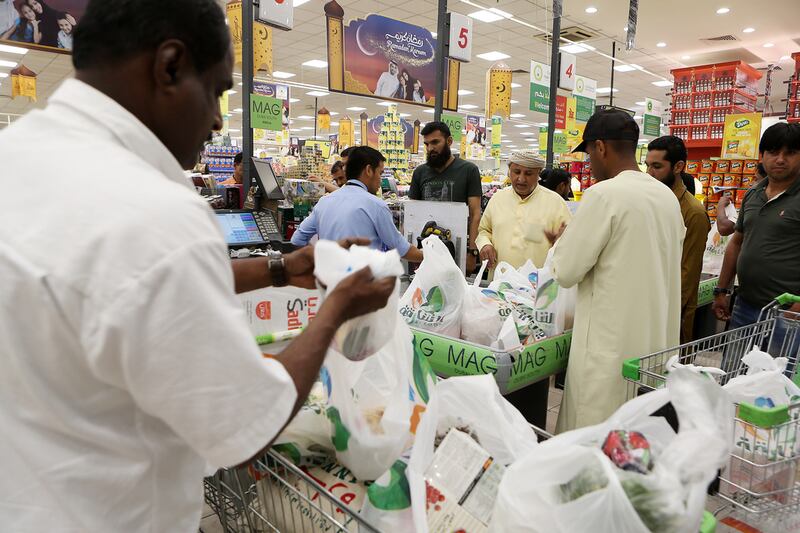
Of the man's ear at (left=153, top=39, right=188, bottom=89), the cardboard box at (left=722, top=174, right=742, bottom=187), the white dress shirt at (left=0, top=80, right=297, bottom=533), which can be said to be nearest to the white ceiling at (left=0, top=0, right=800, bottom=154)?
the cardboard box at (left=722, top=174, right=742, bottom=187)

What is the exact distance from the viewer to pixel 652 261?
224cm

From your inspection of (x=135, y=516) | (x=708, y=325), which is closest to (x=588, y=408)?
(x=135, y=516)

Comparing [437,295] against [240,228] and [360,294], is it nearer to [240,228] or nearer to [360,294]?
[240,228]

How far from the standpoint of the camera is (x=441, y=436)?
1.34 metres

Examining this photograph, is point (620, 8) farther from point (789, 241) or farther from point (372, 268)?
point (372, 268)

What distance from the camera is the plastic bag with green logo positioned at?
46.6 inches

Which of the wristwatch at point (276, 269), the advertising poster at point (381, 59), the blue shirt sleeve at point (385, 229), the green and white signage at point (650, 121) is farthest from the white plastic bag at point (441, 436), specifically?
the green and white signage at point (650, 121)

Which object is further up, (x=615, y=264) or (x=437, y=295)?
(x=615, y=264)

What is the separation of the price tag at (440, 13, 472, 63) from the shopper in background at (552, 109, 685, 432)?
12.1 feet

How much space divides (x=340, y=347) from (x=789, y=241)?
302 cm

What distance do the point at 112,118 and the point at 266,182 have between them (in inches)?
123

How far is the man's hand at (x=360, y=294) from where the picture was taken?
3.04 feet

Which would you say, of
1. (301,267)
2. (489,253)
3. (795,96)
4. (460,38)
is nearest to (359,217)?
(489,253)

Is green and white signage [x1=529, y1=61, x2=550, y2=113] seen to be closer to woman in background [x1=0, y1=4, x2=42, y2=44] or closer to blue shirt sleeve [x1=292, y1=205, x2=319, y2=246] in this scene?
blue shirt sleeve [x1=292, y1=205, x2=319, y2=246]
